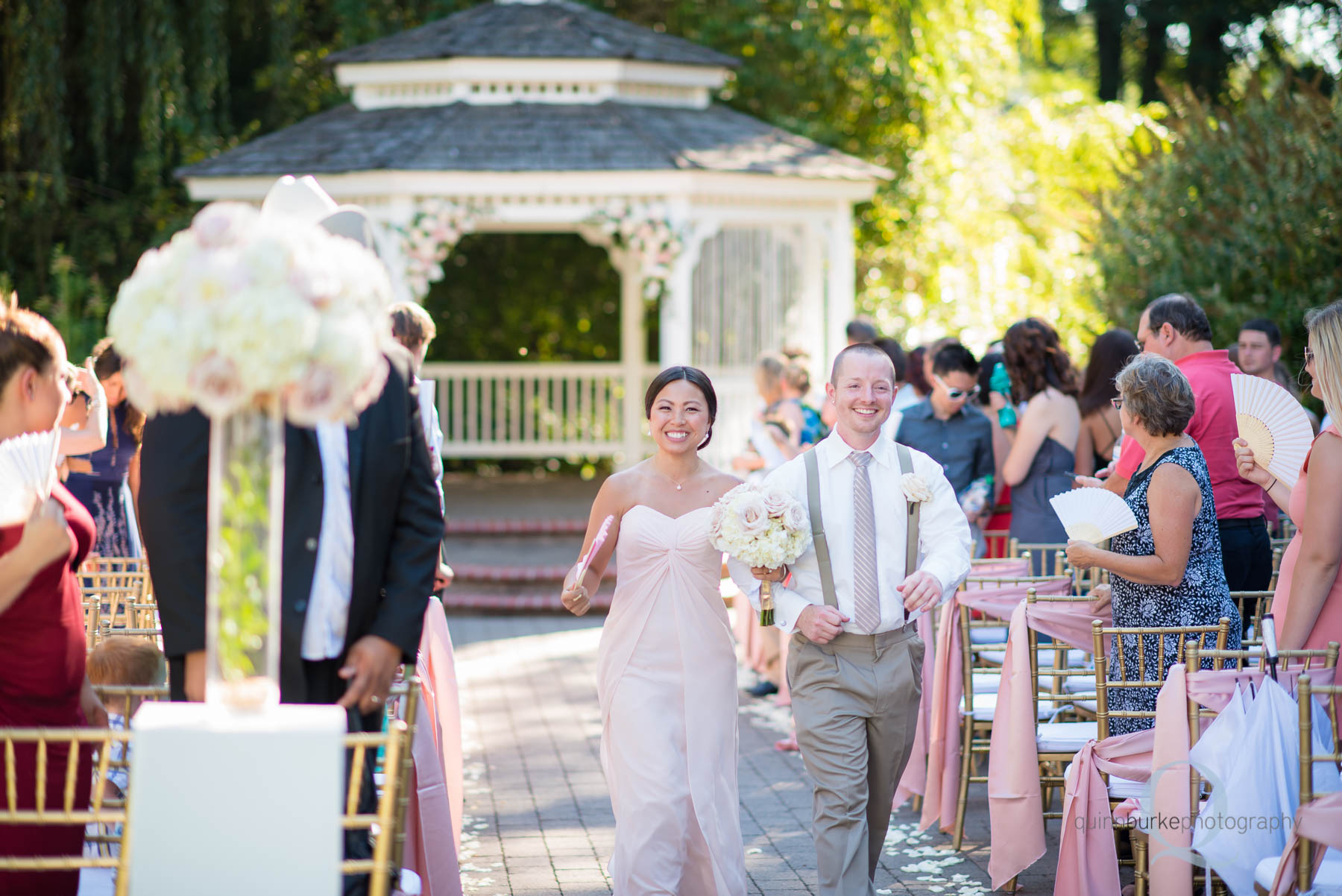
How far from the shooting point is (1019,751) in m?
5.10

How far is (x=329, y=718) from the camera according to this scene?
2.88 metres

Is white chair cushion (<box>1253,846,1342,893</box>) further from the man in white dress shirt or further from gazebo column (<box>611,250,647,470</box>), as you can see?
gazebo column (<box>611,250,647,470</box>)

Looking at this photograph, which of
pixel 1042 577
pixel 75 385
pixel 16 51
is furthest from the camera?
pixel 16 51

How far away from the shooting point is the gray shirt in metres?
7.52

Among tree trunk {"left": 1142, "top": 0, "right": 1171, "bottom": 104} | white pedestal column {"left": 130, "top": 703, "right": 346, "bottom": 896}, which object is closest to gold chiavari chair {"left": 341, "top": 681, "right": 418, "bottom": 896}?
white pedestal column {"left": 130, "top": 703, "right": 346, "bottom": 896}

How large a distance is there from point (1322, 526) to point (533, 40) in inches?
451

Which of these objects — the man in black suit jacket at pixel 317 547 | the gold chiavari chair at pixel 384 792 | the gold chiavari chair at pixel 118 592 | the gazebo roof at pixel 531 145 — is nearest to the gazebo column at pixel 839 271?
the gazebo roof at pixel 531 145

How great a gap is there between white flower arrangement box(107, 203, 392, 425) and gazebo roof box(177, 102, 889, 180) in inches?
395

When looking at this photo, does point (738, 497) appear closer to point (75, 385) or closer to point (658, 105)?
point (75, 385)

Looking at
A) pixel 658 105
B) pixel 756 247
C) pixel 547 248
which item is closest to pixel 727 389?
pixel 756 247

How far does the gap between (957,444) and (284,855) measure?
5.34 meters

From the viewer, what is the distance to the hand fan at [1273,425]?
530cm

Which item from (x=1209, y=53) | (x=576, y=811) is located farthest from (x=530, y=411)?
(x=1209, y=53)

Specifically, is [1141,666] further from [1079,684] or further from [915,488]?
[1079,684]
